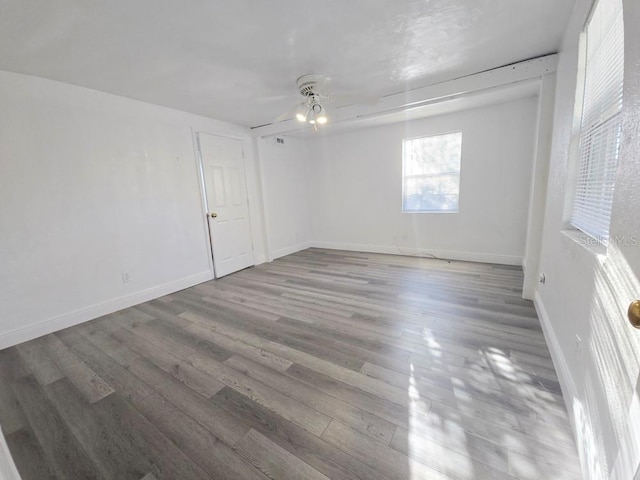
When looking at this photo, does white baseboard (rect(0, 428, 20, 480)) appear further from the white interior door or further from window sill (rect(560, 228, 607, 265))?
the white interior door

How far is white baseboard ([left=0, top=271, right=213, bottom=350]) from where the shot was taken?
2.36 meters

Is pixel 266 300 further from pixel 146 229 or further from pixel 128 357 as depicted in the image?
pixel 146 229

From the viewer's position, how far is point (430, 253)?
457 cm

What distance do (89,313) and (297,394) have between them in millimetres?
2652

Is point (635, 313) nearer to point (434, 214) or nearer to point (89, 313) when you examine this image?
point (89, 313)

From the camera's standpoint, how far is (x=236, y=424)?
1.41m

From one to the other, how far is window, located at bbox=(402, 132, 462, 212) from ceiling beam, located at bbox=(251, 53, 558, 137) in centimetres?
137

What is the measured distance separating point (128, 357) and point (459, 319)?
2885mm

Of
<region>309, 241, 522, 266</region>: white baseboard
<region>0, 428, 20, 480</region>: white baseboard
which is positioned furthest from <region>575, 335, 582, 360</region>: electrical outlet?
<region>309, 241, 522, 266</region>: white baseboard

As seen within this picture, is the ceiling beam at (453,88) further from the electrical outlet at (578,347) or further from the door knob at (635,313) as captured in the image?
the door knob at (635,313)

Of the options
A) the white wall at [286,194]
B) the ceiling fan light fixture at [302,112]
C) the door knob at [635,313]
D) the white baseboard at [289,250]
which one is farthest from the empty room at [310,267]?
the white baseboard at [289,250]

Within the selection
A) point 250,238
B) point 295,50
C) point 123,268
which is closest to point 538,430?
point 295,50

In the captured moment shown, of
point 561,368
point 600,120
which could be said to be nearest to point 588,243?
point 600,120

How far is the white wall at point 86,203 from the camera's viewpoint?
7.62 feet
